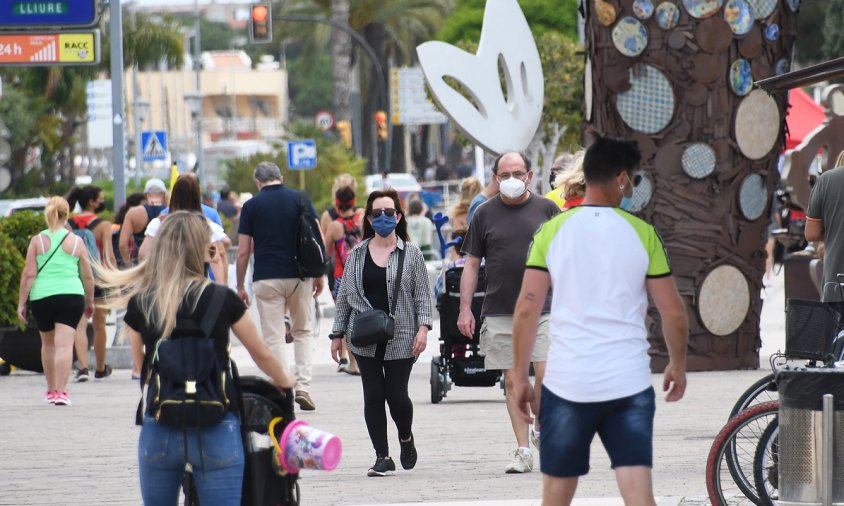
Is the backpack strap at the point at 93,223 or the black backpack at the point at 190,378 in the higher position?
Result: the black backpack at the point at 190,378

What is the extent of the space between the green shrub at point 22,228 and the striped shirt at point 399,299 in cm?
710

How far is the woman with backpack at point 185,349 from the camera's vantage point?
5410 millimetres

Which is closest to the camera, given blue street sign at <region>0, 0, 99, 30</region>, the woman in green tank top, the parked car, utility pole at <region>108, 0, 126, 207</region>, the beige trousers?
the beige trousers

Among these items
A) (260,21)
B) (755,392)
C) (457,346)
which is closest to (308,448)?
(755,392)

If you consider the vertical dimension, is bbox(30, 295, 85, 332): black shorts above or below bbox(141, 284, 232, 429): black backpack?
below

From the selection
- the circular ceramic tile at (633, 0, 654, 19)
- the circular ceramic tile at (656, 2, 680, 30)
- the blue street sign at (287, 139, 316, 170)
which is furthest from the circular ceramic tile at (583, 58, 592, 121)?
the blue street sign at (287, 139, 316, 170)

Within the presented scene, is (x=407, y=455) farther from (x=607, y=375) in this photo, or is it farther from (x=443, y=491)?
(x=607, y=375)

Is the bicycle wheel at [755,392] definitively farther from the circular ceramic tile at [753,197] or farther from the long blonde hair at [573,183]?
the circular ceramic tile at [753,197]

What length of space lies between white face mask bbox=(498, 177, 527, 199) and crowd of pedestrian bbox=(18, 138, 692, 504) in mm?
11

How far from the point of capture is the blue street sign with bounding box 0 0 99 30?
1795 centimetres

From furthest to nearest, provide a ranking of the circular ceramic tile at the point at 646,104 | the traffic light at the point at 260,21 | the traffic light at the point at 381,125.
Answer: the traffic light at the point at 381,125 → the traffic light at the point at 260,21 → the circular ceramic tile at the point at 646,104

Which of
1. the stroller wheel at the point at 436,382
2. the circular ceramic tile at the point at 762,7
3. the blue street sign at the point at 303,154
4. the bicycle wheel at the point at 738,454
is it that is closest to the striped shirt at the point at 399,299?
the bicycle wheel at the point at 738,454

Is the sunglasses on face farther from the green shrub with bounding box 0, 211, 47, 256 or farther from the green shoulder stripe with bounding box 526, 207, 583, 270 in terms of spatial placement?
the green shrub with bounding box 0, 211, 47, 256

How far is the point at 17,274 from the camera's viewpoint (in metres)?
15.4
